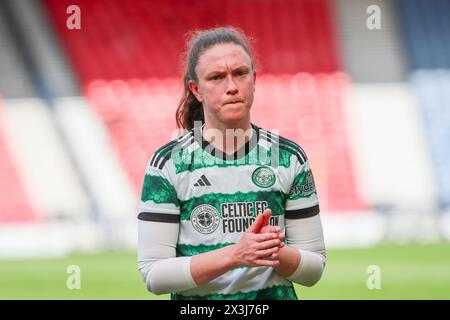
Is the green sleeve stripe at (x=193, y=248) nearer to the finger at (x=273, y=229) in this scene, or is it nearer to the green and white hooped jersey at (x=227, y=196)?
the green and white hooped jersey at (x=227, y=196)

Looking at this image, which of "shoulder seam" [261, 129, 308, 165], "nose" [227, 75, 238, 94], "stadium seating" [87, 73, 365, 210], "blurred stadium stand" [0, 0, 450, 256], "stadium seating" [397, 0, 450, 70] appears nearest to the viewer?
"nose" [227, 75, 238, 94]

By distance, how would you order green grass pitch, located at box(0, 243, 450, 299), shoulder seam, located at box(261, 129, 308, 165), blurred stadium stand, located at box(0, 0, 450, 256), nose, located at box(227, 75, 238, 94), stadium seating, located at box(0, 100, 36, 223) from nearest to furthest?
nose, located at box(227, 75, 238, 94), shoulder seam, located at box(261, 129, 308, 165), green grass pitch, located at box(0, 243, 450, 299), stadium seating, located at box(0, 100, 36, 223), blurred stadium stand, located at box(0, 0, 450, 256)

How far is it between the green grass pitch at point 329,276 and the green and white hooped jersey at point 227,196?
13.9ft

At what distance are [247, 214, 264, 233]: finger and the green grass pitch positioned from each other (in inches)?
174

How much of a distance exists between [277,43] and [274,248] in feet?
36.0

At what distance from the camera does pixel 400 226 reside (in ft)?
36.2

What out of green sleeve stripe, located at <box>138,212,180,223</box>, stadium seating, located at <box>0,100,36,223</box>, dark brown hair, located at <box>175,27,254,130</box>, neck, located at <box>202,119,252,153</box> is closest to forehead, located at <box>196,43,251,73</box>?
dark brown hair, located at <box>175,27,254,130</box>

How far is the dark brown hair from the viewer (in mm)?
2227

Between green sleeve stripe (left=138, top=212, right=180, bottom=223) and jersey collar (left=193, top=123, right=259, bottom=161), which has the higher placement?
jersey collar (left=193, top=123, right=259, bottom=161)

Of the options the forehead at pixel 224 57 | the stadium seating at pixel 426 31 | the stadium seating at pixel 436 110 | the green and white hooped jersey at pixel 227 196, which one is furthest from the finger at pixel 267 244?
the stadium seating at pixel 426 31

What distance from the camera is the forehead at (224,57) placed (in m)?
2.18

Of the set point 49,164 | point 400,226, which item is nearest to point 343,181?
point 400,226

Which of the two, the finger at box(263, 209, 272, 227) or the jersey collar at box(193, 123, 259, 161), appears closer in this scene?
the finger at box(263, 209, 272, 227)

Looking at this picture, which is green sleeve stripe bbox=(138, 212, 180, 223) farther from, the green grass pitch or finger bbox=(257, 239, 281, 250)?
the green grass pitch
